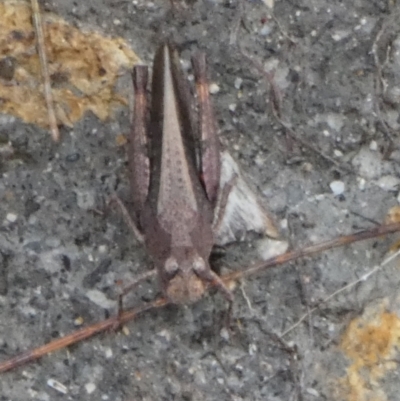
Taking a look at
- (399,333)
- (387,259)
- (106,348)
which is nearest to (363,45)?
(387,259)

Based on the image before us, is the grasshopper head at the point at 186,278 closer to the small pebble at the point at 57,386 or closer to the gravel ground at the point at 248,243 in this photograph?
the gravel ground at the point at 248,243

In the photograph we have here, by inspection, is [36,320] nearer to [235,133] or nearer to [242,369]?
[242,369]

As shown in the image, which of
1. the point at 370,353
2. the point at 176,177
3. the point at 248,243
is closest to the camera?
the point at 176,177

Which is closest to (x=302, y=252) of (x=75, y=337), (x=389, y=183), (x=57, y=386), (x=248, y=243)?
(x=248, y=243)

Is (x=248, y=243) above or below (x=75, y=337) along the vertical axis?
above

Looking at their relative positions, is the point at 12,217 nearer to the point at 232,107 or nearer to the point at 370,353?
the point at 232,107

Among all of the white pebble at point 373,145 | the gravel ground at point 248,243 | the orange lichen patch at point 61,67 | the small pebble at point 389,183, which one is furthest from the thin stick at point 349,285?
the orange lichen patch at point 61,67
